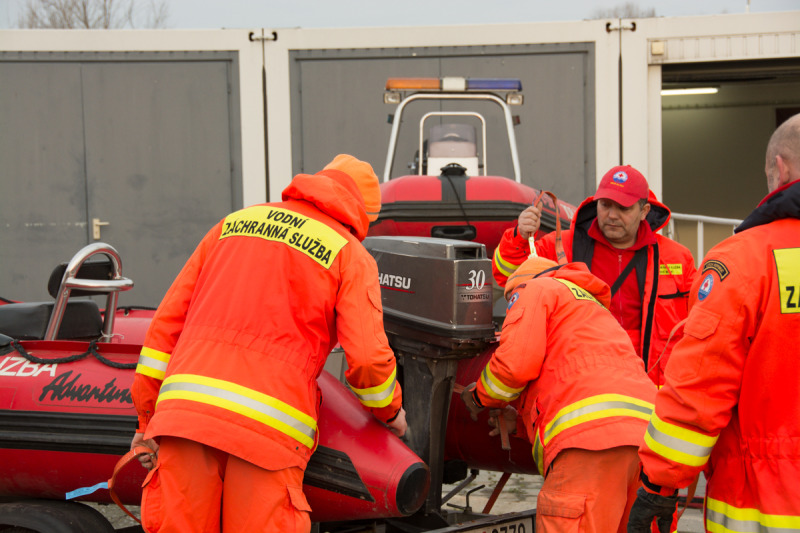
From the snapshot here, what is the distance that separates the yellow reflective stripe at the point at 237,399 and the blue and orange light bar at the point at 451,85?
309cm

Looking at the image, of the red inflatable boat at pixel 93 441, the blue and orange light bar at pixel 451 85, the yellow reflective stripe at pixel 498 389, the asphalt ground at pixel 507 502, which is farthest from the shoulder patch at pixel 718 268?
the blue and orange light bar at pixel 451 85

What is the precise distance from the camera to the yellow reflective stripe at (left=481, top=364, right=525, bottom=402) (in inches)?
90.2

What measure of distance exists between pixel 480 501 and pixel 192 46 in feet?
15.5

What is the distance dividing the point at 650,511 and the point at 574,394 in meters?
0.53

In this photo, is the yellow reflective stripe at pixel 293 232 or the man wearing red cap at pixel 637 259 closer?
the yellow reflective stripe at pixel 293 232

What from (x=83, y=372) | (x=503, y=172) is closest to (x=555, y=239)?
(x=83, y=372)

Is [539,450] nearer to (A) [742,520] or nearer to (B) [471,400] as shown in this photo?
(B) [471,400]

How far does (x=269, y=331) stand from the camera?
1.96 meters

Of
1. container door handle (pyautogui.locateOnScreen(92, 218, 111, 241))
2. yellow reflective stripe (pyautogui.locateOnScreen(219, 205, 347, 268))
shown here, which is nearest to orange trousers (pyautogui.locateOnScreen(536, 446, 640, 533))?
yellow reflective stripe (pyautogui.locateOnScreen(219, 205, 347, 268))

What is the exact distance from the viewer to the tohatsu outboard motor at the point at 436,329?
8.02ft

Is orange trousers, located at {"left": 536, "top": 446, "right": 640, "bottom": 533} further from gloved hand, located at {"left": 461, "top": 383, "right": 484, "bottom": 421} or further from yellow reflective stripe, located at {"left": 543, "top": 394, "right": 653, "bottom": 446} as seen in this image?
gloved hand, located at {"left": 461, "top": 383, "right": 484, "bottom": 421}

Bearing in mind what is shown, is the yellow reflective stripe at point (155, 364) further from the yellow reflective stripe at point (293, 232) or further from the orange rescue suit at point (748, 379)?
the orange rescue suit at point (748, 379)

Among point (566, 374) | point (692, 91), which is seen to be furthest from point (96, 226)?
point (692, 91)

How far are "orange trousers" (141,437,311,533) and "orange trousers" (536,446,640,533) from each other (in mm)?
731
